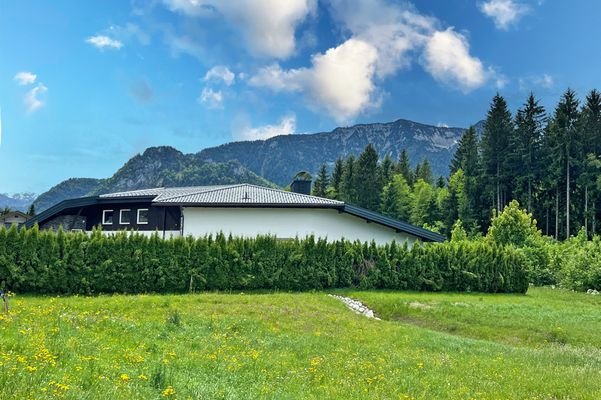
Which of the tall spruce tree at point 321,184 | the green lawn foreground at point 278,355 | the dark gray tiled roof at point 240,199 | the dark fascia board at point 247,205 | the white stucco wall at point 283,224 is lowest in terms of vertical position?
the green lawn foreground at point 278,355

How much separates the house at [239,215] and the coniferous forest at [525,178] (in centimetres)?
2688

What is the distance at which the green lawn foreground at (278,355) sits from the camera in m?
5.63

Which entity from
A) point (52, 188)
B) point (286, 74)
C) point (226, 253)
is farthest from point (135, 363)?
point (52, 188)

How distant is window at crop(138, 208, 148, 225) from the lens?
26.8 metres

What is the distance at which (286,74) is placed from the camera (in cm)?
3428

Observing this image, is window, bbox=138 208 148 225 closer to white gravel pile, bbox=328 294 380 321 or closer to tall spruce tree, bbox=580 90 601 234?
white gravel pile, bbox=328 294 380 321

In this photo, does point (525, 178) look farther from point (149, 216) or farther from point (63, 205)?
point (63, 205)

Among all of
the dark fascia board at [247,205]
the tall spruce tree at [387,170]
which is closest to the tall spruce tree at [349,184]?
the tall spruce tree at [387,170]

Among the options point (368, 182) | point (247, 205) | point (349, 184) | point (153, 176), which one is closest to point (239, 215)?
point (247, 205)

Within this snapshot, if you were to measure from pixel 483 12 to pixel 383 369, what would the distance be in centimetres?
2336

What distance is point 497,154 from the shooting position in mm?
60906

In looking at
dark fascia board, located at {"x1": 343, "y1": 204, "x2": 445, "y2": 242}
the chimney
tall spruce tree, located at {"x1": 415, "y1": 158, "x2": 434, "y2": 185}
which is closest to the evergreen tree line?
tall spruce tree, located at {"x1": 415, "y1": 158, "x2": 434, "y2": 185}

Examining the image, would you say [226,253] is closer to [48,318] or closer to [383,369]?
[48,318]

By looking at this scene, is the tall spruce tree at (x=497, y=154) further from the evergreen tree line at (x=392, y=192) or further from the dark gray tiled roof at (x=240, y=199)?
the dark gray tiled roof at (x=240, y=199)
